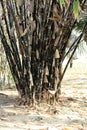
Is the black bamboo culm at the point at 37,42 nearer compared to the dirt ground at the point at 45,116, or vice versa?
the dirt ground at the point at 45,116

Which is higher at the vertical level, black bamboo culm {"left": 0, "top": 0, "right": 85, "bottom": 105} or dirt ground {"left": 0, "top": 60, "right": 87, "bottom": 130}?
black bamboo culm {"left": 0, "top": 0, "right": 85, "bottom": 105}

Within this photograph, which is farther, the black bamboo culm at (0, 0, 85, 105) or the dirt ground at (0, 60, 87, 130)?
the black bamboo culm at (0, 0, 85, 105)

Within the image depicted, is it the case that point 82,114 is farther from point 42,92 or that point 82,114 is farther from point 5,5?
point 5,5

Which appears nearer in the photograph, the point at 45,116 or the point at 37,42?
the point at 45,116

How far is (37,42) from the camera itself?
4641mm

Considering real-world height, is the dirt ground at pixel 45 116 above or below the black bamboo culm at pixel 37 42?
below

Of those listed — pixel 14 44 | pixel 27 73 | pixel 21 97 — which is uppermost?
pixel 14 44

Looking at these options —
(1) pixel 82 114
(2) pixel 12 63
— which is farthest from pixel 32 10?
(1) pixel 82 114

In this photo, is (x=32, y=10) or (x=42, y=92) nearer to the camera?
(x=32, y=10)

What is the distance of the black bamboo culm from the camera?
455cm

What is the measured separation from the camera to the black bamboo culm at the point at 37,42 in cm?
455

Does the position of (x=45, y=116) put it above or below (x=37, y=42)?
below

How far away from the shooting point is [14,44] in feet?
15.7

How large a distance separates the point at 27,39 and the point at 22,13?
330 mm
